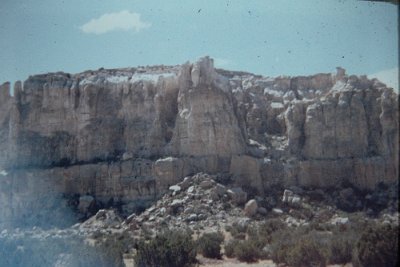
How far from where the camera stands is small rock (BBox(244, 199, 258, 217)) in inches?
1169

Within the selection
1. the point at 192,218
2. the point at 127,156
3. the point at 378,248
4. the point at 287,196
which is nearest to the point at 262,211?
the point at 287,196

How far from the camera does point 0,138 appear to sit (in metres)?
39.1

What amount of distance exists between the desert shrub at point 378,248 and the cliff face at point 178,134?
1702cm

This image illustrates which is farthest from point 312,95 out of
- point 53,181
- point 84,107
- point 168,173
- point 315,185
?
point 53,181

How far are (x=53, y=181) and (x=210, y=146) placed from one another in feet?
32.6

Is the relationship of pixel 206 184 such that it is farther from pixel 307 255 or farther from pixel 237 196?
pixel 307 255

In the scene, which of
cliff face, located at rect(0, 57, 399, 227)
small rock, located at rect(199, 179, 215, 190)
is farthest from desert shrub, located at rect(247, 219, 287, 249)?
cliff face, located at rect(0, 57, 399, 227)

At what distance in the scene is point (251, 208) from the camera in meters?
29.8

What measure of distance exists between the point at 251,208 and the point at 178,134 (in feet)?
25.7

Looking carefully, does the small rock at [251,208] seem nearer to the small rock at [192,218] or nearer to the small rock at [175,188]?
the small rock at [192,218]

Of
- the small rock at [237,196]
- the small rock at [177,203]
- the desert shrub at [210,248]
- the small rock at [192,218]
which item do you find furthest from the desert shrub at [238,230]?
the small rock at [177,203]

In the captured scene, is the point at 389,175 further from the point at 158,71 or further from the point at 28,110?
the point at 28,110

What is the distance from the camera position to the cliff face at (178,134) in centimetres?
3394

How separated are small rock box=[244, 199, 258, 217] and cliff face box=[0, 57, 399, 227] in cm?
334
